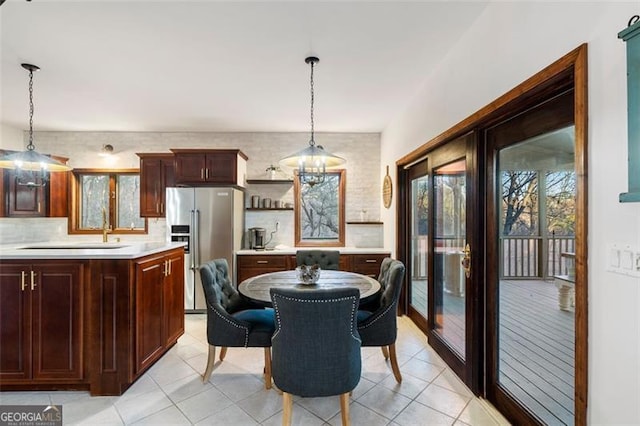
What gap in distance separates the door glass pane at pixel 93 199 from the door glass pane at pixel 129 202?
0.21 meters

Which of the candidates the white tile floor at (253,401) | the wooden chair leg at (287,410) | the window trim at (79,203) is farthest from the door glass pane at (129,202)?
the wooden chair leg at (287,410)

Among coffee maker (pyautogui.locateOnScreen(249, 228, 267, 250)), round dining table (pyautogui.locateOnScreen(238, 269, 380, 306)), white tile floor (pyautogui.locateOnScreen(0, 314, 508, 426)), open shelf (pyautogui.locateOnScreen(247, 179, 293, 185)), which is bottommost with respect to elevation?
white tile floor (pyautogui.locateOnScreen(0, 314, 508, 426))

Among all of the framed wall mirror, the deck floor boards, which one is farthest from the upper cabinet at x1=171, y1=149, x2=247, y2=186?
the deck floor boards

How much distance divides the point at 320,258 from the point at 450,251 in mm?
1471

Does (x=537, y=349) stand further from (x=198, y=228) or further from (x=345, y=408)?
(x=198, y=228)

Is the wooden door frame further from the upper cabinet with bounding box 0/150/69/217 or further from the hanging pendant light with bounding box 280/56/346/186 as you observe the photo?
the upper cabinet with bounding box 0/150/69/217

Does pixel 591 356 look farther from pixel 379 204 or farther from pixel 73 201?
pixel 73 201

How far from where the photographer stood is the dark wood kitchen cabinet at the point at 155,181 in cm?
471

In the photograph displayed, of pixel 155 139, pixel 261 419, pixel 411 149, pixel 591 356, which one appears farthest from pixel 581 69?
pixel 155 139

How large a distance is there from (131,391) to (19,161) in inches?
95.8

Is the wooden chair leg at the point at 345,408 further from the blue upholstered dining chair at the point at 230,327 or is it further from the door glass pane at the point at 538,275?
the door glass pane at the point at 538,275

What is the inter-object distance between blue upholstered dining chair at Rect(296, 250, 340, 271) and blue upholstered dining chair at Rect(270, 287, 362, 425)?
183cm

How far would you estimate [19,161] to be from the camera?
9.66 ft

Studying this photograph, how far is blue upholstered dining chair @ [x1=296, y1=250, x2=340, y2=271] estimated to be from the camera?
12.0 feet
